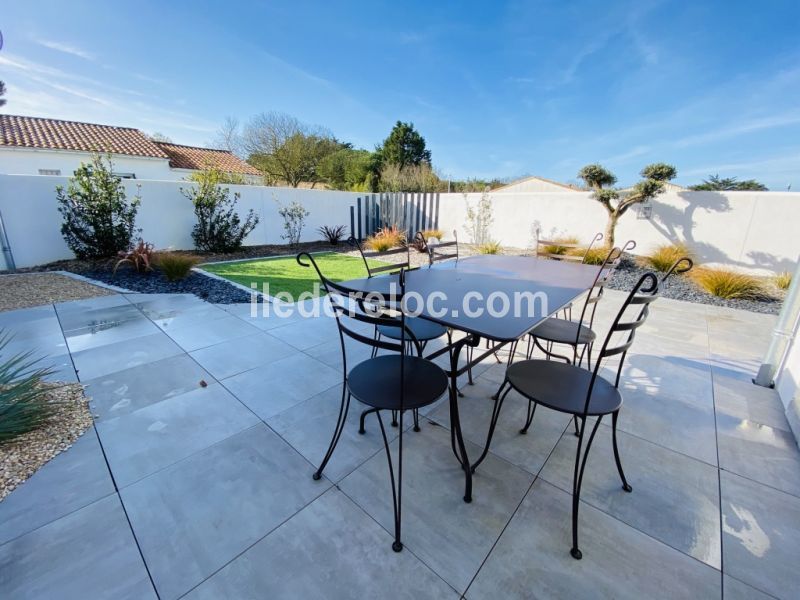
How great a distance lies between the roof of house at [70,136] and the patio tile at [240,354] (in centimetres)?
1112

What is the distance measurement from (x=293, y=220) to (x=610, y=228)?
24.8 ft

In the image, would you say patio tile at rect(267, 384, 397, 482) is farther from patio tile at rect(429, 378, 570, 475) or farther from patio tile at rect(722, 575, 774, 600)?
patio tile at rect(722, 575, 774, 600)

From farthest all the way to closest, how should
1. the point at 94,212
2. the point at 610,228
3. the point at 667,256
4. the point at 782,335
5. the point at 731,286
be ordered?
1. the point at 610,228
2. the point at 667,256
3. the point at 94,212
4. the point at 731,286
5. the point at 782,335

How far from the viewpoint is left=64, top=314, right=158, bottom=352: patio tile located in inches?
105

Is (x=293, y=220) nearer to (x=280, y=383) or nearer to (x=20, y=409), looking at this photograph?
(x=280, y=383)

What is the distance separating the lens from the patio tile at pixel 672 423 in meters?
1.68

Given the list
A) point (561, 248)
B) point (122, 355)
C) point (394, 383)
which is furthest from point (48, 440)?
point (561, 248)

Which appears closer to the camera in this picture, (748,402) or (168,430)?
(168,430)

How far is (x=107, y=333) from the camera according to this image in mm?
2889

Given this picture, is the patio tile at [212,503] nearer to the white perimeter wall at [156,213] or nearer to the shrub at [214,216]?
the white perimeter wall at [156,213]

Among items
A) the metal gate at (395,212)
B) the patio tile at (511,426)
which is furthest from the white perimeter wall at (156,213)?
the patio tile at (511,426)

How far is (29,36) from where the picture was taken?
4.07 metres

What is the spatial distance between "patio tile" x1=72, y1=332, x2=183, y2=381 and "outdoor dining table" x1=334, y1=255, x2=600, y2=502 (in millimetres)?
1868

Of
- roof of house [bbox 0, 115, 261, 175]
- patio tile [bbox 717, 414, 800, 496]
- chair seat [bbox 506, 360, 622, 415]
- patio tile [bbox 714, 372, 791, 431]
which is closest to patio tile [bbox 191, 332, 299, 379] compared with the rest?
chair seat [bbox 506, 360, 622, 415]
